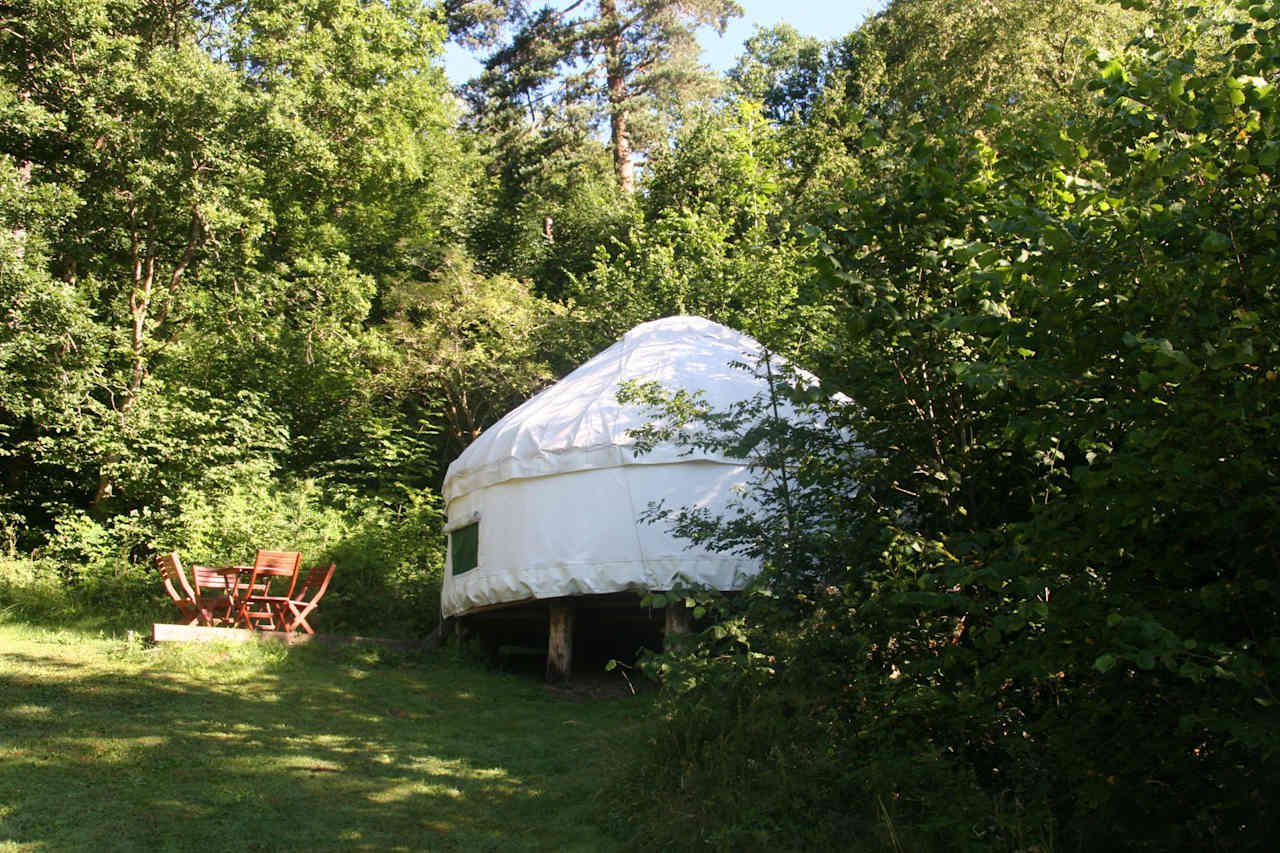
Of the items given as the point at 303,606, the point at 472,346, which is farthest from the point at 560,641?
the point at 472,346

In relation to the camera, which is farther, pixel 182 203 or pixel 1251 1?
pixel 182 203

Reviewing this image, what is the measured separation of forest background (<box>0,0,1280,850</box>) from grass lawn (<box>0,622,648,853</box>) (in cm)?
80

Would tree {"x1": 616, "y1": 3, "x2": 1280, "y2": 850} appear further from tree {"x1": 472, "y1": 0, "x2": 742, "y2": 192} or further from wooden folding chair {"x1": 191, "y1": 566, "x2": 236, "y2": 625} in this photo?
tree {"x1": 472, "y1": 0, "x2": 742, "y2": 192}

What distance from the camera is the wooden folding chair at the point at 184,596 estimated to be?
26.5 ft

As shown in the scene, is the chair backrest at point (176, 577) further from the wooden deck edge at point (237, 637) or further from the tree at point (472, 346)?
the tree at point (472, 346)

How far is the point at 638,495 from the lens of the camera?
7.66 m

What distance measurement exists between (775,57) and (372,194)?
12.8 metres

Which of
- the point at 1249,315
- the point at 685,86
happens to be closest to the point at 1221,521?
the point at 1249,315

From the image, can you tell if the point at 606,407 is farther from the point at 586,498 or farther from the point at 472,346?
the point at 472,346

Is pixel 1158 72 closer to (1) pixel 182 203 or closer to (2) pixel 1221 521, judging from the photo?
(2) pixel 1221 521

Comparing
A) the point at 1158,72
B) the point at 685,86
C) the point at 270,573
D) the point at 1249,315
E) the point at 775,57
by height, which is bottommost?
the point at 270,573

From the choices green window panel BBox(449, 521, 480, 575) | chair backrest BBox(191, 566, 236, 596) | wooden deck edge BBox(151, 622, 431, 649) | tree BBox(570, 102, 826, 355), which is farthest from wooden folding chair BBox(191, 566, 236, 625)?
tree BBox(570, 102, 826, 355)

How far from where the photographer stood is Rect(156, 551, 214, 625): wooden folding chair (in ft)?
26.5

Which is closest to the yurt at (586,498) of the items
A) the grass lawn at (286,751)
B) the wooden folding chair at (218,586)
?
the grass lawn at (286,751)
